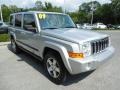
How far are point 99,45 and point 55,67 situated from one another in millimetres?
1318

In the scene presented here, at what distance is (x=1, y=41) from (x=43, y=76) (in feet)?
27.1

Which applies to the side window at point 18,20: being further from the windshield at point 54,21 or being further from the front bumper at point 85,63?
the front bumper at point 85,63

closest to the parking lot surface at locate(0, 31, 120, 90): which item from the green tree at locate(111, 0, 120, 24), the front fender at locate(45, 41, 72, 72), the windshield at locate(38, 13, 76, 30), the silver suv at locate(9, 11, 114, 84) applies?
the silver suv at locate(9, 11, 114, 84)

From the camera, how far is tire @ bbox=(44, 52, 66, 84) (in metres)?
4.76

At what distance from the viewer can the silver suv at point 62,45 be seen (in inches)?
170

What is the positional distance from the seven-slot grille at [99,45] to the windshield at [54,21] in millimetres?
1552

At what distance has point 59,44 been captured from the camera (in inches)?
183

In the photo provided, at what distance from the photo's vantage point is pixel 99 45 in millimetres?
4895

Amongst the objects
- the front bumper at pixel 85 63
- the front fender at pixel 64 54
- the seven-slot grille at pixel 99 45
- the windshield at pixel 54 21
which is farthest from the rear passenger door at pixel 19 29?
the front bumper at pixel 85 63

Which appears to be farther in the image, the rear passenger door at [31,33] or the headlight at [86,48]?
the rear passenger door at [31,33]

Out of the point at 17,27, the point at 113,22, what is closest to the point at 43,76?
the point at 17,27

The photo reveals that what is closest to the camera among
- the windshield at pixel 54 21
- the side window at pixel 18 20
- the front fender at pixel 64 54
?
the front fender at pixel 64 54

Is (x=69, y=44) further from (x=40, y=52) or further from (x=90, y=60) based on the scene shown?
(x=40, y=52)

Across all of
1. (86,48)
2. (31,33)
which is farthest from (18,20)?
(86,48)
